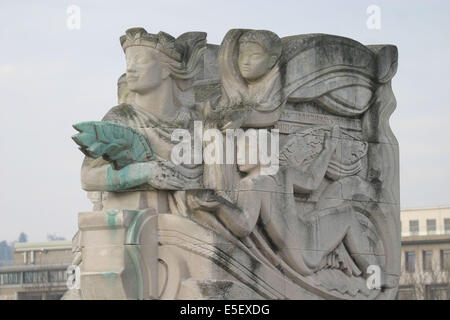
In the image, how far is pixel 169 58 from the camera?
1594 centimetres

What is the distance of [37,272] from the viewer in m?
51.0

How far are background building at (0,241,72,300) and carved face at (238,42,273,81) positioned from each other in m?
30.1

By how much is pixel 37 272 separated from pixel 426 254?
607 inches

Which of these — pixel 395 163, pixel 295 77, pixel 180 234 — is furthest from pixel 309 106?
pixel 180 234

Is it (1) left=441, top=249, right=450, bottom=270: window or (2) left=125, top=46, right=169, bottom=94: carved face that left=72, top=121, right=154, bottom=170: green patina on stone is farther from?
(1) left=441, top=249, right=450, bottom=270: window

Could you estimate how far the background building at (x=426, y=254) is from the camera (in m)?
43.8

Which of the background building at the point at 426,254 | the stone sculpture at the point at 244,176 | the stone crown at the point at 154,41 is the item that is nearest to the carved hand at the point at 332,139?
the stone sculpture at the point at 244,176

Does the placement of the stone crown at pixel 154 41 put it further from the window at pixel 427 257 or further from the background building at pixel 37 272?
the window at pixel 427 257

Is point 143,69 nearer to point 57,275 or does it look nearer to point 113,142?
point 113,142

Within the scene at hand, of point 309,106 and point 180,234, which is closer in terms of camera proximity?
point 180,234

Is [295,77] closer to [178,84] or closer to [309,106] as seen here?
[309,106]

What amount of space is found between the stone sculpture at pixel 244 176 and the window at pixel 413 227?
36.1 metres
